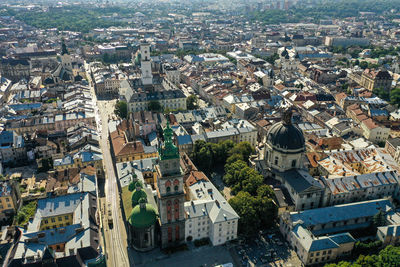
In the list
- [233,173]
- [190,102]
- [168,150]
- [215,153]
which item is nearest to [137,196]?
[168,150]

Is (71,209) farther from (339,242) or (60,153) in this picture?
(339,242)

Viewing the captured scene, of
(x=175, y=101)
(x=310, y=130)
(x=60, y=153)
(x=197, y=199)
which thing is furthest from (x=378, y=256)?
(x=175, y=101)

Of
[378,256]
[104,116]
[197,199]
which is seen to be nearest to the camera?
[378,256]

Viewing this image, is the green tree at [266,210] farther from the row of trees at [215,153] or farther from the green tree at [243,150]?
the green tree at [243,150]

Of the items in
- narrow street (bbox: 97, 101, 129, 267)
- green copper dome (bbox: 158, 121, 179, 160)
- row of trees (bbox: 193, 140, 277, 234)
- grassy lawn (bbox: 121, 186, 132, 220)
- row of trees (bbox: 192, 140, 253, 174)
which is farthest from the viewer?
row of trees (bbox: 192, 140, 253, 174)

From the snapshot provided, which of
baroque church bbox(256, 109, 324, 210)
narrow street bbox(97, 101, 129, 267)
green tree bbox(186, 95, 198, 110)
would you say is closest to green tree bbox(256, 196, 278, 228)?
baroque church bbox(256, 109, 324, 210)

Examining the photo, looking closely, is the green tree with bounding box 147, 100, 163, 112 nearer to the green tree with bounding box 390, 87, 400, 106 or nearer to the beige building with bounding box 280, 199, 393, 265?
the beige building with bounding box 280, 199, 393, 265

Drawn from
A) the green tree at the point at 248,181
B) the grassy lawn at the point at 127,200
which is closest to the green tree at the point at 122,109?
Answer: the grassy lawn at the point at 127,200
